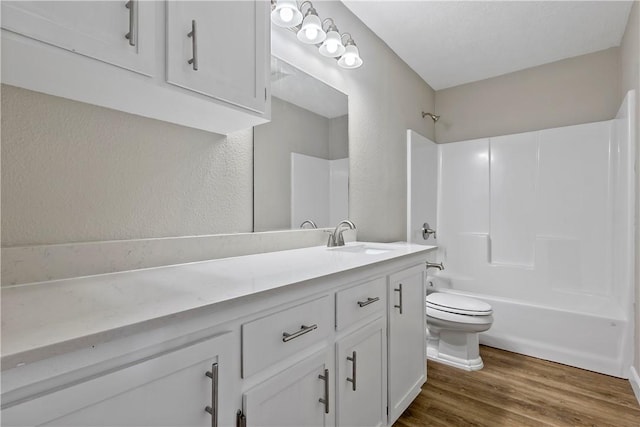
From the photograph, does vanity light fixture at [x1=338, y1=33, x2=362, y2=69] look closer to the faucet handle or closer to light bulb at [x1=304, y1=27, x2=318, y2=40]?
light bulb at [x1=304, y1=27, x2=318, y2=40]

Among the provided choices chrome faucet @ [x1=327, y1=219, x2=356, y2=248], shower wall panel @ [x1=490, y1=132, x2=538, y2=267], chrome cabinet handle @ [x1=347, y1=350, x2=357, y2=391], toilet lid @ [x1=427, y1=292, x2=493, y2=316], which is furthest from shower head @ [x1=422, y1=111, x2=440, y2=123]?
chrome cabinet handle @ [x1=347, y1=350, x2=357, y2=391]

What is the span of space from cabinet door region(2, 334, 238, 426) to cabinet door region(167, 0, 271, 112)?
2.44 ft

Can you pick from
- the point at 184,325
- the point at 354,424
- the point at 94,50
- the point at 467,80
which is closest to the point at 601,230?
the point at 467,80

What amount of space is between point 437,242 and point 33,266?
327 cm

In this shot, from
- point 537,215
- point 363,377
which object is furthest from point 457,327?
point 537,215

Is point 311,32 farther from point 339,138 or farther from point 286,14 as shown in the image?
point 339,138

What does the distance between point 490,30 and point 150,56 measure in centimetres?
249

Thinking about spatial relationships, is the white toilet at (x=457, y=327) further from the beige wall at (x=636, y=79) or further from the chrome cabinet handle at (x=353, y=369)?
the chrome cabinet handle at (x=353, y=369)

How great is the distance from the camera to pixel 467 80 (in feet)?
10.5

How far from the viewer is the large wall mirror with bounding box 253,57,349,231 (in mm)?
1521

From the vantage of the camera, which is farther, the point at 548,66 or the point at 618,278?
the point at 548,66

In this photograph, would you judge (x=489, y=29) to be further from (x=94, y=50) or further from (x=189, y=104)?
(x=94, y=50)

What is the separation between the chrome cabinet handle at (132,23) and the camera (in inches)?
31.2

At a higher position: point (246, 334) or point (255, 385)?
point (246, 334)
